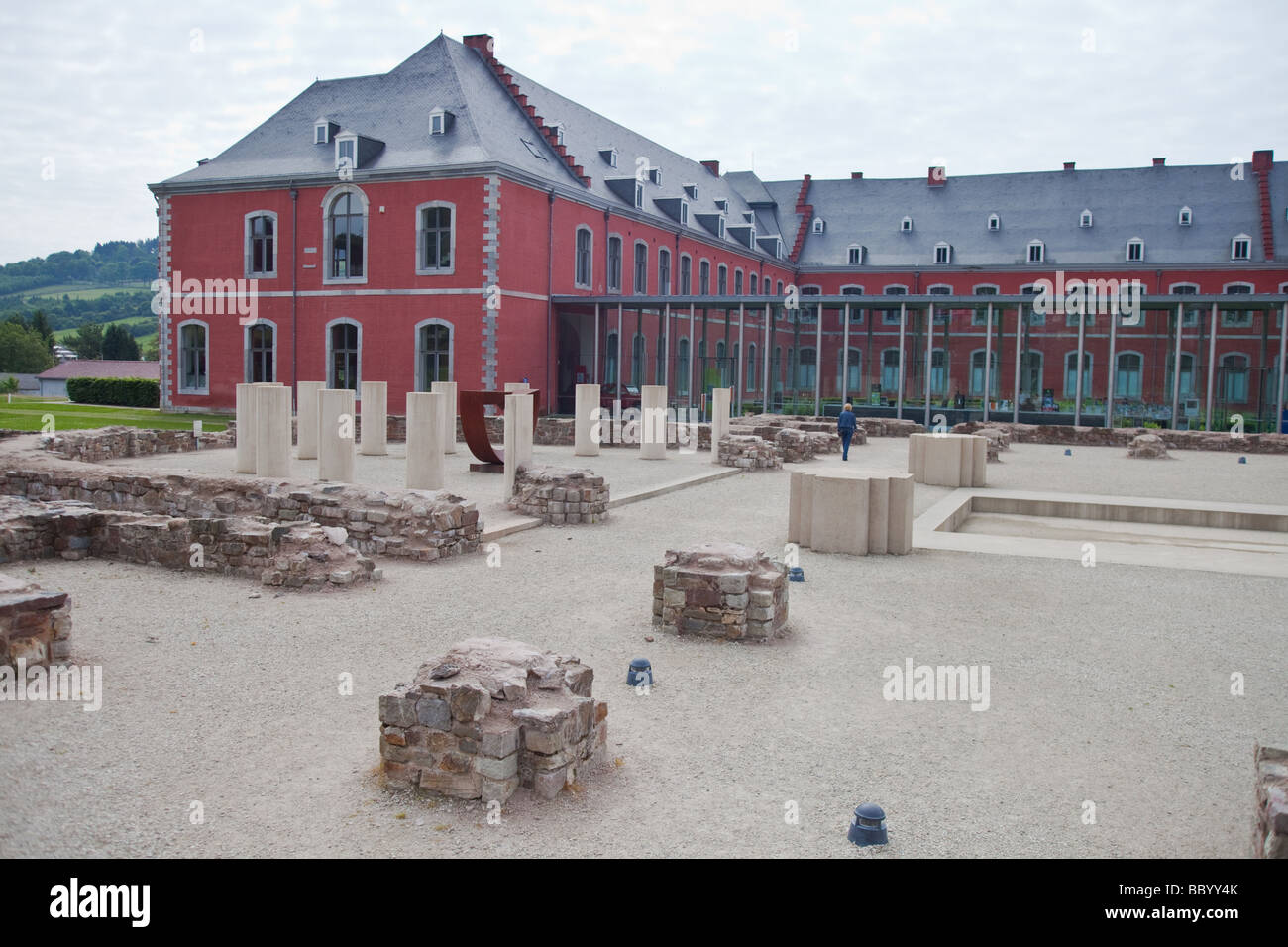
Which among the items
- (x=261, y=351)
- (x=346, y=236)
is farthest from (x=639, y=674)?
(x=261, y=351)

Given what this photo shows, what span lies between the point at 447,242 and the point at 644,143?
18.9m

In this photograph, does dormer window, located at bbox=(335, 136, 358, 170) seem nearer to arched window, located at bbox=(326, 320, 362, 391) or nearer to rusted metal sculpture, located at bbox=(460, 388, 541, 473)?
arched window, located at bbox=(326, 320, 362, 391)

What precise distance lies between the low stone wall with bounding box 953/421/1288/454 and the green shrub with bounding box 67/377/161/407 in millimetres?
30924

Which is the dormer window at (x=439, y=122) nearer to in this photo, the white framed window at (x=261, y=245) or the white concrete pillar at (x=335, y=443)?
the white framed window at (x=261, y=245)

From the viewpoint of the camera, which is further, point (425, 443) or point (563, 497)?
point (425, 443)

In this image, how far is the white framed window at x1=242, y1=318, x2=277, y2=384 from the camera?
36.8 metres

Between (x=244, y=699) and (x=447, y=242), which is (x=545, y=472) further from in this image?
(x=447, y=242)

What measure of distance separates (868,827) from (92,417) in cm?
3290

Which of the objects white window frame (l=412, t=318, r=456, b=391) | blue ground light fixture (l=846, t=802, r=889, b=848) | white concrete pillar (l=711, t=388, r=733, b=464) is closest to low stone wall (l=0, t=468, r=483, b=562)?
blue ground light fixture (l=846, t=802, r=889, b=848)

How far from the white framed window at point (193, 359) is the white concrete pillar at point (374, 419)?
1710cm

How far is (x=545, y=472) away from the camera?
1466 cm

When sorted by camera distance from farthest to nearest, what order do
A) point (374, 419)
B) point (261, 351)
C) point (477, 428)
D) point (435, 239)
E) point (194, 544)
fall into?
point (261, 351) → point (435, 239) → point (374, 419) → point (477, 428) → point (194, 544)

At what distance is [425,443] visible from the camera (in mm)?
16828

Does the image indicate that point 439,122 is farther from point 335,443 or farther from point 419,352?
point 335,443
